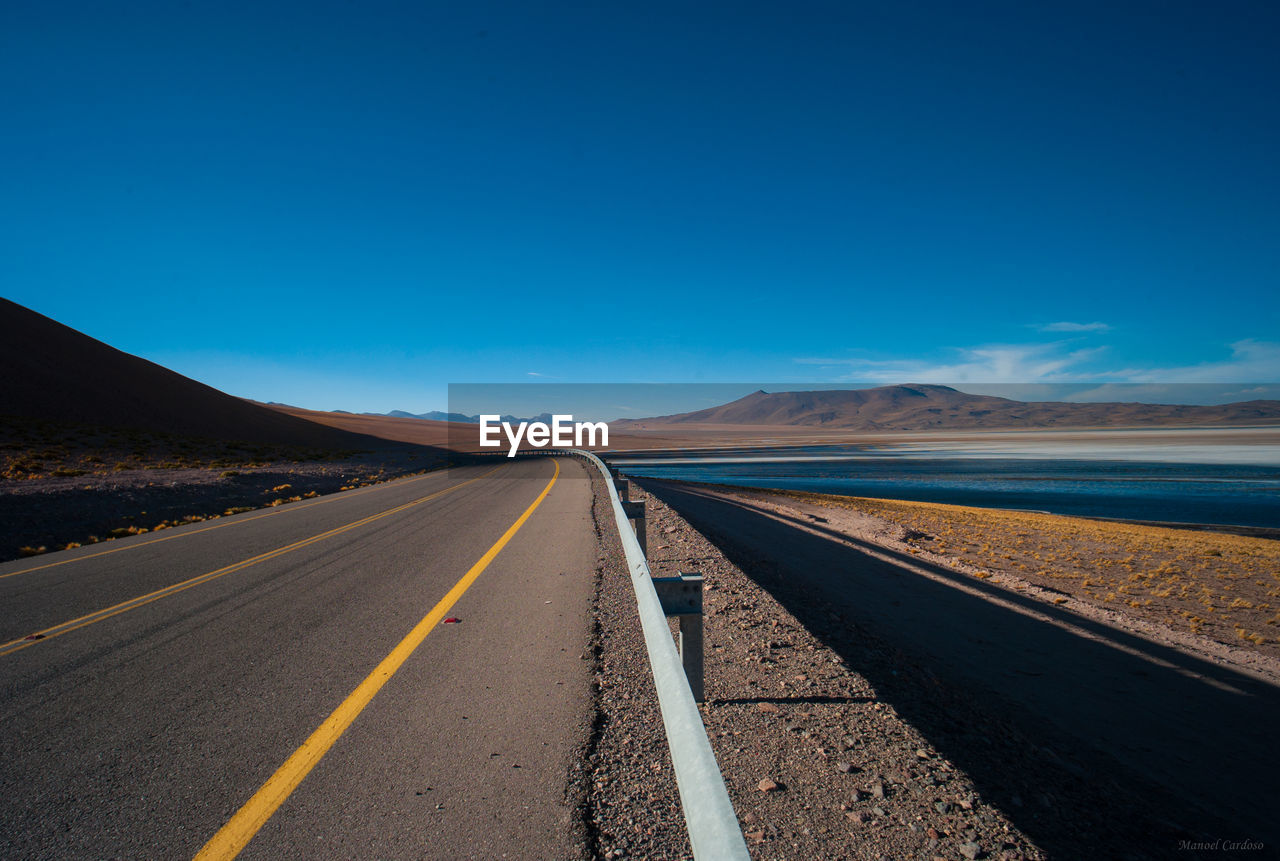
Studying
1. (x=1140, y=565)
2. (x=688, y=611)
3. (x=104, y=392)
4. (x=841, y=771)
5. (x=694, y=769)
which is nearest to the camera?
(x=694, y=769)

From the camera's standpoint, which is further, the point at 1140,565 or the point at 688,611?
the point at 1140,565

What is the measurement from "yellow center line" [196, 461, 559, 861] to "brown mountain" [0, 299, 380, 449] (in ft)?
133

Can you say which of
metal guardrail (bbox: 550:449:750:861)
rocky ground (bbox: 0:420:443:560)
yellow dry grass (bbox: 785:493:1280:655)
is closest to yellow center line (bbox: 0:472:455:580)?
rocky ground (bbox: 0:420:443:560)

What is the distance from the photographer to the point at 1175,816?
3.76 meters

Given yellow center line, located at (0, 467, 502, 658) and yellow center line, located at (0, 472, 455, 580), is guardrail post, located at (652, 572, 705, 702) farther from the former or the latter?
yellow center line, located at (0, 472, 455, 580)

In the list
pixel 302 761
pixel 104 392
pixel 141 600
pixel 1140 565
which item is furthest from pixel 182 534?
pixel 104 392

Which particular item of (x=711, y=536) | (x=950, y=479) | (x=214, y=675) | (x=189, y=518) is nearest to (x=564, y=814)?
(x=214, y=675)

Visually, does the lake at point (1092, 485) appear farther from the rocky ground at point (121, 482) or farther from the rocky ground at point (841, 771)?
the rocky ground at point (121, 482)

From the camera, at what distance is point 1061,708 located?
607cm

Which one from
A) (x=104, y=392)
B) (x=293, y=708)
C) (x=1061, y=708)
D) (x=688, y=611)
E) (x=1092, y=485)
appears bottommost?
(x=1061, y=708)

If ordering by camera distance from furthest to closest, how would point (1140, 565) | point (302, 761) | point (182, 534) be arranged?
point (1140, 565)
point (182, 534)
point (302, 761)

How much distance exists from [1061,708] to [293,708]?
7.07 meters

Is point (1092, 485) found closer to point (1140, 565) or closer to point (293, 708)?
point (1140, 565)

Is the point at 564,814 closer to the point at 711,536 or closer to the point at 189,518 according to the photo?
the point at 711,536
